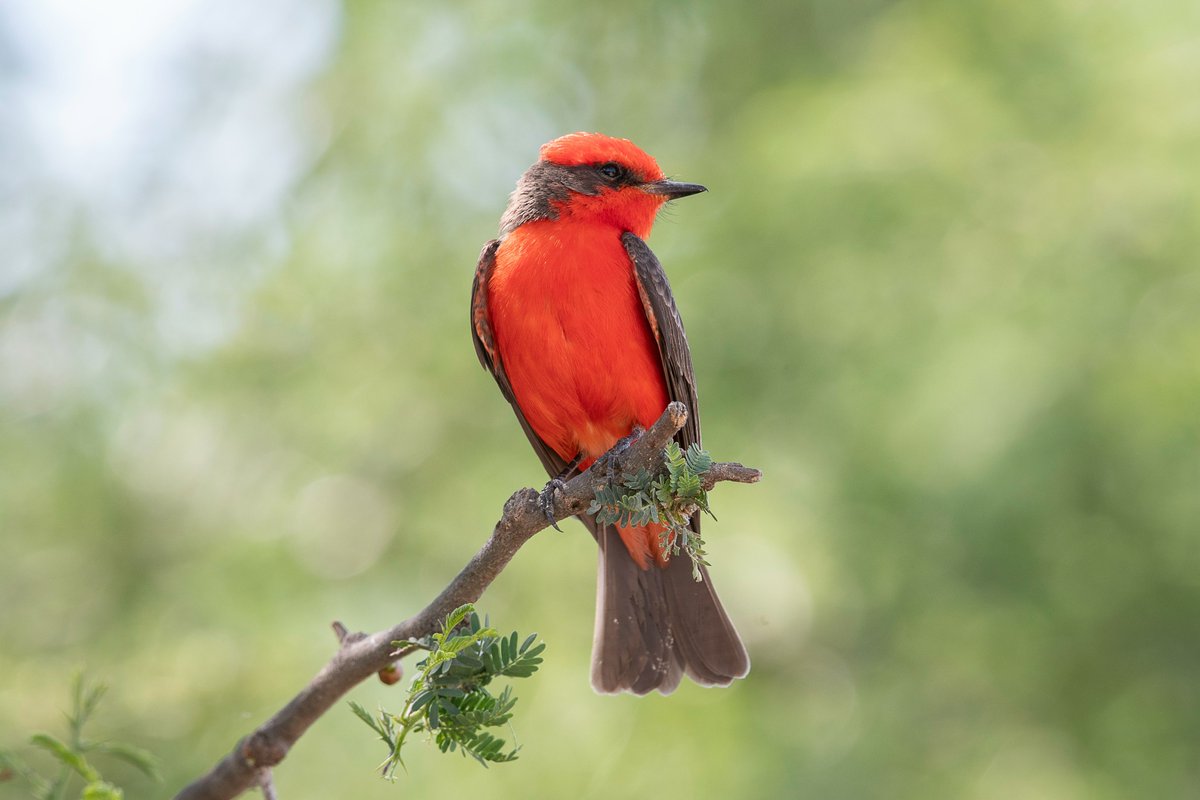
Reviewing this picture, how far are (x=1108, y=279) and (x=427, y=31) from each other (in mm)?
4623

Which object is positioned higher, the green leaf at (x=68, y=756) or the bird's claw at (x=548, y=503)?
the bird's claw at (x=548, y=503)

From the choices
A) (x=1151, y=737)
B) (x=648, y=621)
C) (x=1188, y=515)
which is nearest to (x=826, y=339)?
(x=1188, y=515)

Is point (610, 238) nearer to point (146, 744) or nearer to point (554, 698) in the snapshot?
point (554, 698)

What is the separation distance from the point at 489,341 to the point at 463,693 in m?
2.31

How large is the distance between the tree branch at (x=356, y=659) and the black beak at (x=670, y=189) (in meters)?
2.13

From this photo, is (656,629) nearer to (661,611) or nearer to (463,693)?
(661,611)

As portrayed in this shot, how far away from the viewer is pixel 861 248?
6.66 meters

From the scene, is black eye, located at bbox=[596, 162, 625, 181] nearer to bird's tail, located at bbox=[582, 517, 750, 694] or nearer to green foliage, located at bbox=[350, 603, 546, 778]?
bird's tail, located at bbox=[582, 517, 750, 694]

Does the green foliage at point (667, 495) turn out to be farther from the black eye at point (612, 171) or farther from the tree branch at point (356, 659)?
the black eye at point (612, 171)

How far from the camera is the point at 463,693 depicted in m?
2.42

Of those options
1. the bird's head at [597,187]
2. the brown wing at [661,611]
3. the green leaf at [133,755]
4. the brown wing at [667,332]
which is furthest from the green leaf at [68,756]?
the bird's head at [597,187]

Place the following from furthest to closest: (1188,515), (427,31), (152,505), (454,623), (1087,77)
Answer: (427,31) < (152,505) < (1087,77) < (1188,515) < (454,623)

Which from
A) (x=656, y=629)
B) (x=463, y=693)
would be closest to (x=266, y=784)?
(x=463, y=693)

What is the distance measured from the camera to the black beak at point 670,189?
4809mm
